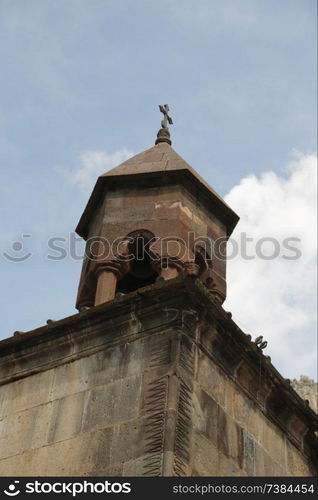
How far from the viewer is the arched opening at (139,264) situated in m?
9.89

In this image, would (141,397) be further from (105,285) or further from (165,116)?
(165,116)

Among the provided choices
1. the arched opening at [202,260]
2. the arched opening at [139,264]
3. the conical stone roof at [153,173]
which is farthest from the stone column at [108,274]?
the conical stone roof at [153,173]

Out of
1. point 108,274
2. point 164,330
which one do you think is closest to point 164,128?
point 108,274

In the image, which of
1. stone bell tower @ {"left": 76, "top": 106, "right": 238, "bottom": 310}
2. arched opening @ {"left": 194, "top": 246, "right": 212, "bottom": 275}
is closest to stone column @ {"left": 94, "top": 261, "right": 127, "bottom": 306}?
stone bell tower @ {"left": 76, "top": 106, "right": 238, "bottom": 310}

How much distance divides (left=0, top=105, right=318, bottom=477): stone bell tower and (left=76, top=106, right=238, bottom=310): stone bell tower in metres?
0.04

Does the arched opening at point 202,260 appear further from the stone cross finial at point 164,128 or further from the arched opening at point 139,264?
the stone cross finial at point 164,128

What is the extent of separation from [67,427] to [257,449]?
1874 millimetres

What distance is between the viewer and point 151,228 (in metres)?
9.92

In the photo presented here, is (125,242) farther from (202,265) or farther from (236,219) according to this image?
(236,219)

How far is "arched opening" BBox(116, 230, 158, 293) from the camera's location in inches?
389

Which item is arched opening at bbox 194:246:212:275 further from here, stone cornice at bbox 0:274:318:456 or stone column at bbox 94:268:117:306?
stone cornice at bbox 0:274:318:456
